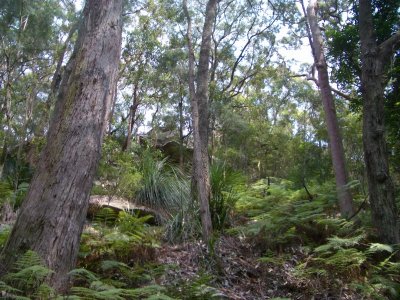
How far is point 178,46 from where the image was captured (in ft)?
59.7

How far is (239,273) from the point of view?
5.84 meters

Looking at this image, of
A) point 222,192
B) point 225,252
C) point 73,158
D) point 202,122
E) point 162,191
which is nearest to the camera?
point 73,158

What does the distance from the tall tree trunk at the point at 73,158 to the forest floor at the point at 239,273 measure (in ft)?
4.93

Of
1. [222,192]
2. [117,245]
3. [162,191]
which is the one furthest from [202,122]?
[117,245]

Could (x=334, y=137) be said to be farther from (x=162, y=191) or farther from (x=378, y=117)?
(x=162, y=191)

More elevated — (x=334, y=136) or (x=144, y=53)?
(x=144, y=53)

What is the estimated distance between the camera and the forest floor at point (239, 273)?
5238 mm

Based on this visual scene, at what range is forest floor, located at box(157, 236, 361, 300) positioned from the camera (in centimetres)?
524

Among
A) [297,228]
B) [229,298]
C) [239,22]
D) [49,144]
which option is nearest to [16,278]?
[49,144]

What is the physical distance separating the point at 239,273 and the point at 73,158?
3.11 m

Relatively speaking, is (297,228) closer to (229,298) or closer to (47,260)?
(229,298)

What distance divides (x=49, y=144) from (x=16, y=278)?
5.03ft

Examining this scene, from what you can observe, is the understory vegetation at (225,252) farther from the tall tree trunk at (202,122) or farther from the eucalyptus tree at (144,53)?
the eucalyptus tree at (144,53)

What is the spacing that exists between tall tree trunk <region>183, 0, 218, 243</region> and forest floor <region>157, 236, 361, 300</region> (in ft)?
1.27
